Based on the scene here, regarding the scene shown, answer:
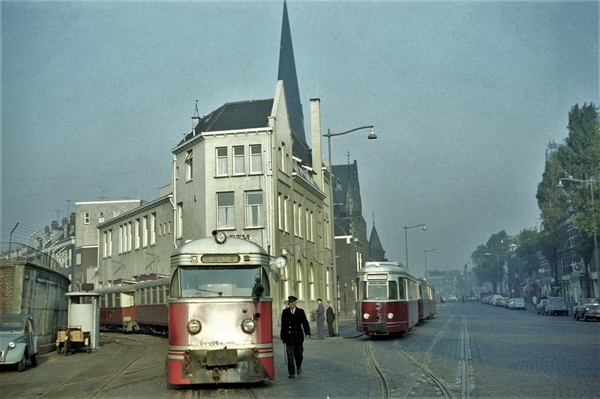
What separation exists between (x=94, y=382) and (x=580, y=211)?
46.6 metres

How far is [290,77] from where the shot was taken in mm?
102062

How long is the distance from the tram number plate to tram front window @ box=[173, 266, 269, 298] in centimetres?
105

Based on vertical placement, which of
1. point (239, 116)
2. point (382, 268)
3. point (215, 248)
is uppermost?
point (239, 116)

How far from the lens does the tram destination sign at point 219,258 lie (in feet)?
42.2

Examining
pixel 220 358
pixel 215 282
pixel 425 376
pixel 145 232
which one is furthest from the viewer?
pixel 145 232

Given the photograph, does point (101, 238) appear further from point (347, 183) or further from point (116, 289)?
point (347, 183)

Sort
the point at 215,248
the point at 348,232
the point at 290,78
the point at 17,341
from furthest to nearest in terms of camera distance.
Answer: the point at 290,78 → the point at 348,232 → the point at 17,341 → the point at 215,248

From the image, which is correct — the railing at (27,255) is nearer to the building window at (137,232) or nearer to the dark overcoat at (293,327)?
the dark overcoat at (293,327)

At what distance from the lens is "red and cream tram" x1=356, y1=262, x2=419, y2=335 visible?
1064 inches

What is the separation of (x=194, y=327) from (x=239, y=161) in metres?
31.8

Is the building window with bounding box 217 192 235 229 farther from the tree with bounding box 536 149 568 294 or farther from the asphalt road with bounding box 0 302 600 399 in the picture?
the tree with bounding box 536 149 568 294

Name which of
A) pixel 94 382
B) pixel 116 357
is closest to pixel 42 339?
pixel 116 357

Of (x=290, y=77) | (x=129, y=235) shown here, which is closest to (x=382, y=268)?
(x=129, y=235)

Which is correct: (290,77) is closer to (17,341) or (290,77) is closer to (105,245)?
(105,245)
